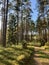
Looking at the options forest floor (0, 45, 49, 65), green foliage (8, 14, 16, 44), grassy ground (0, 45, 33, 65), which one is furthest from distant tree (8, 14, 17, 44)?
grassy ground (0, 45, 33, 65)

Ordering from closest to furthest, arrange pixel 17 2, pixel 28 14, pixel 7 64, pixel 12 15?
pixel 7 64
pixel 17 2
pixel 12 15
pixel 28 14

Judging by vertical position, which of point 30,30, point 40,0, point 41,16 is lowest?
point 30,30

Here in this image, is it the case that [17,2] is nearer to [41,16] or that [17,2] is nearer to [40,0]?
[40,0]

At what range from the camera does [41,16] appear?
46.9 m

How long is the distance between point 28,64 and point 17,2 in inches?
876

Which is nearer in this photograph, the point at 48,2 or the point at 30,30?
the point at 48,2

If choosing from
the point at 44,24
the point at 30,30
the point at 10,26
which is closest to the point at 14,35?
the point at 10,26

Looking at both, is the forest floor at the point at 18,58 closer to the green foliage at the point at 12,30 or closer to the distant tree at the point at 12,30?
the distant tree at the point at 12,30

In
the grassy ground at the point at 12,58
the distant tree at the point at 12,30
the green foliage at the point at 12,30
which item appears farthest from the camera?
the green foliage at the point at 12,30

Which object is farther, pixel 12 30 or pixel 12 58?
pixel 12 30

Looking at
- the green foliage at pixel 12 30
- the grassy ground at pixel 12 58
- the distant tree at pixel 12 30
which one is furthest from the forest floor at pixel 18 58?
the green foliage at pixel 12 30

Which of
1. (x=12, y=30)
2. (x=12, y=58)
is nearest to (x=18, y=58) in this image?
(x=12, y=58)

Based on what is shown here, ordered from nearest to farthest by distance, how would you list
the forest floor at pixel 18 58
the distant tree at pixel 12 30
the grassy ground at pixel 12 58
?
the grassy ground at pixel 12 58 → the forest floor at pixel 18 58 → the distant tree at pixel 12 30

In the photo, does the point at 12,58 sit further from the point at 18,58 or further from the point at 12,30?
the point at 12,30
